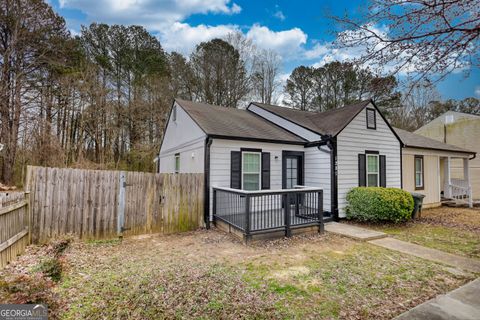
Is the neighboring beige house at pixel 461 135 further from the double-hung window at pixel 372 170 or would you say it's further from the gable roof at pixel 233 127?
the gable roof at pixel 233 127

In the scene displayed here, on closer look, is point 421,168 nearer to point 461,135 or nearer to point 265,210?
point 461,135

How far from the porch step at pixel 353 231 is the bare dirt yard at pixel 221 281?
782mm

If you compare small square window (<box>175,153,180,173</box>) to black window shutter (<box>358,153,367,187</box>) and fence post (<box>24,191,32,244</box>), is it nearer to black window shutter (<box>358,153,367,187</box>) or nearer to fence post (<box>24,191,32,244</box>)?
fence post (<box>24,191,32,244</box>)

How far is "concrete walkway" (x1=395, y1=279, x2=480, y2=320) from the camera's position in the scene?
2.80 m

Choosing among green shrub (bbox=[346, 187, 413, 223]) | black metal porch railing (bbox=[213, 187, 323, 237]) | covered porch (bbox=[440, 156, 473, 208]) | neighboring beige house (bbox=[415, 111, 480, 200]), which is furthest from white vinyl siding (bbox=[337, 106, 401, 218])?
neighboring beige house (bbox=[415, 111, 480, 200])

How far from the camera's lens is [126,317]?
2775 millimetres

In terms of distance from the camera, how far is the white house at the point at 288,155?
756cm

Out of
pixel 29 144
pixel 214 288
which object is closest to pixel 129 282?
pixel 214 288

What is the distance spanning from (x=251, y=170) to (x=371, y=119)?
538 centimetres

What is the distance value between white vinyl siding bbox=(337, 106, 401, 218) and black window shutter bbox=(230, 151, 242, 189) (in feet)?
11.7

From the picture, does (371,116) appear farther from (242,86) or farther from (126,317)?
(242,86)

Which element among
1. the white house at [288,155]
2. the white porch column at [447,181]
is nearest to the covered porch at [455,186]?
the white porch column at [447,181]

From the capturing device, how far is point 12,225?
14.4ft

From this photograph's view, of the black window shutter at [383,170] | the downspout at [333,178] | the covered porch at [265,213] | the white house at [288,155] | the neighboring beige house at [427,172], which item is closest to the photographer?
the covered porch at [265,213]
